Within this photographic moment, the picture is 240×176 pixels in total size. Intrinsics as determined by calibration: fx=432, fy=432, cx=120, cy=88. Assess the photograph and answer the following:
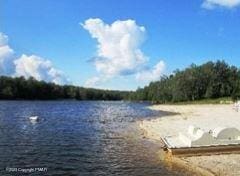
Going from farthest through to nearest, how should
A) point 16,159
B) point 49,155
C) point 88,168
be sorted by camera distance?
point 49,155 → point 16,159 → point 88,168

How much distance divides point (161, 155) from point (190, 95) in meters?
138

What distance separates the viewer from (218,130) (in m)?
33.8

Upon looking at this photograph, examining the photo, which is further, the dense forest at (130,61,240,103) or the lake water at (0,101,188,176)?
the dense forest at (130,61,240,103)

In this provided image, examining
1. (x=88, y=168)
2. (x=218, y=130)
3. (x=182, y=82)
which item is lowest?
(x=88, y=168)

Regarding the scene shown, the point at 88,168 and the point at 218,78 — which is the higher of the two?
the point at 218,78

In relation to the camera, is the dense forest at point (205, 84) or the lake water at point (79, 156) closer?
the lake water at point (79, 156)

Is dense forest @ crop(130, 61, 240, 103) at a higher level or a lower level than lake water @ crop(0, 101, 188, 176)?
higher

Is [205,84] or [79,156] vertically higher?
[205,84]

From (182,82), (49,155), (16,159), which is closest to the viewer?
(16,159)

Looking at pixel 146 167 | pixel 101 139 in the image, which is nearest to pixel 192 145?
Result: pixel 146 167

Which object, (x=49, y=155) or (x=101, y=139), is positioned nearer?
(x=49, y=155)

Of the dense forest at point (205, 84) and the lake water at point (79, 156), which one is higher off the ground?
the dense forest at point (205, 84)

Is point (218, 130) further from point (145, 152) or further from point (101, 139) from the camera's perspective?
point (101, 139)

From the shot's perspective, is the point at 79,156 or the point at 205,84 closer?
the point at 79,156
